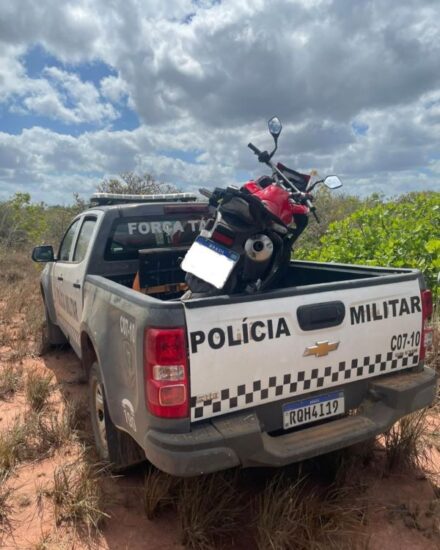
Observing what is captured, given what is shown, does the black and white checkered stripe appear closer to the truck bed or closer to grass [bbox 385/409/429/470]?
grass [bbox 385/409/429/470]

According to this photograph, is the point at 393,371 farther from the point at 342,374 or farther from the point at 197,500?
the point at 197,500

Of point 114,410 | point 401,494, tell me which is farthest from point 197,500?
point 401,494

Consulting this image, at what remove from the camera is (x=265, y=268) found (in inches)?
135

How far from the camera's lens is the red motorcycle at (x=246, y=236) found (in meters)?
3.18

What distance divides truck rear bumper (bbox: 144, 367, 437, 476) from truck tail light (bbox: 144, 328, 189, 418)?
0.46 feet

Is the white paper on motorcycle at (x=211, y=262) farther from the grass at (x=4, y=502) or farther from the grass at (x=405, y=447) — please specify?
the grass at (x=4, y=502)

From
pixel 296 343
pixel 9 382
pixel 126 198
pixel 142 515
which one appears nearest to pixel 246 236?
pixel 296 343

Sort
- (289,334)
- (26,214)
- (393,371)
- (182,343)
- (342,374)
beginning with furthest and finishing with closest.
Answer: (26,214)
(393,371)
(342,374)
(289,334)
(182,343)

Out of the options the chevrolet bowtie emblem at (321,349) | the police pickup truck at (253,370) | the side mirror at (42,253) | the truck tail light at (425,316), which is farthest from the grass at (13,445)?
the truck tail light at (425,316)

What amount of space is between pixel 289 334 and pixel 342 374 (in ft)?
1.62

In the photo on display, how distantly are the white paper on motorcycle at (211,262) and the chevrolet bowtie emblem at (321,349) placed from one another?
2.43 feet

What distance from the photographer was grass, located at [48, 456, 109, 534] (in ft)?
9.00

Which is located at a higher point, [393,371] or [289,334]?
[289,334]

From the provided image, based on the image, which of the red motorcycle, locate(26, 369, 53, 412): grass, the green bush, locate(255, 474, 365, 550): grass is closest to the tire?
locate(255, 474, 365, 550): grass
